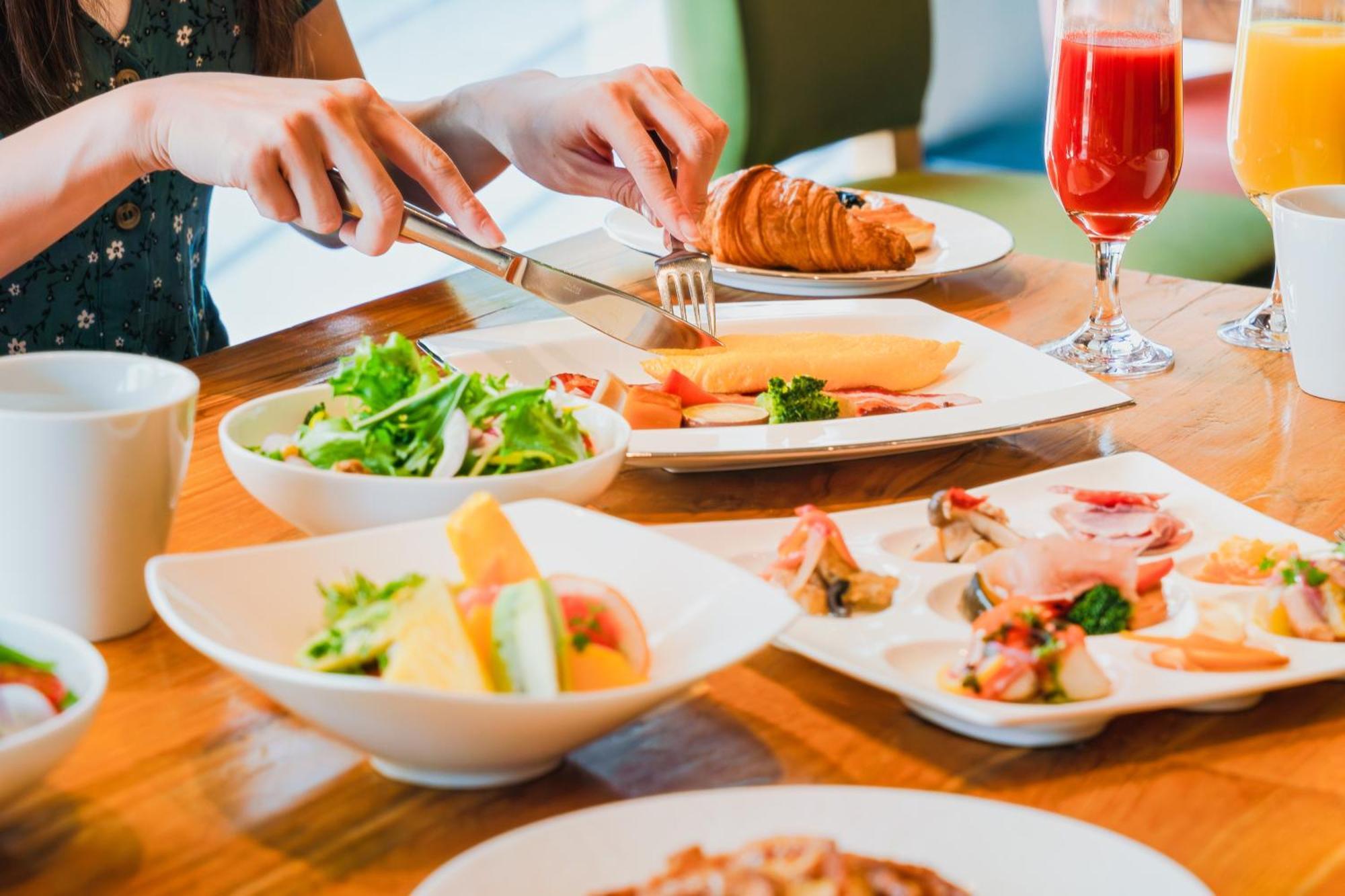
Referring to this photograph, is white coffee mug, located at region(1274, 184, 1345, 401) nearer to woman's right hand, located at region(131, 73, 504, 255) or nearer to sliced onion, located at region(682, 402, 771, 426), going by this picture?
sliced onion, located at region(682, 402, 771, 426)

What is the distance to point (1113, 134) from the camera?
146 centimetres

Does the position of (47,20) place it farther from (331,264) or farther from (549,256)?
(331,264)

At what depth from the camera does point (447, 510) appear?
907 mm

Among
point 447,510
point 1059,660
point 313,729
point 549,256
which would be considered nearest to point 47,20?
point 549,256

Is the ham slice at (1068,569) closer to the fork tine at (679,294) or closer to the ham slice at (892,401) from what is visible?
the ham slice at (892,401)

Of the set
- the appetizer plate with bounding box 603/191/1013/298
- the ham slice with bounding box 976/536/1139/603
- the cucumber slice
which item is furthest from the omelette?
the cucumber slice

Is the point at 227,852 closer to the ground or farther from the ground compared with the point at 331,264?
farther from the ground

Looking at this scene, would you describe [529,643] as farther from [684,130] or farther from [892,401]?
[684,130]

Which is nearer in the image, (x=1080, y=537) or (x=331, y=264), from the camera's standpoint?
(x=1080, y=537)

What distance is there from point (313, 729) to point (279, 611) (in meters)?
0.07

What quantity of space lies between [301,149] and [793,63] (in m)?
1.96

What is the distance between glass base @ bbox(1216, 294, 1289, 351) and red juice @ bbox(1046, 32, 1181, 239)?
→ 0.18 meters

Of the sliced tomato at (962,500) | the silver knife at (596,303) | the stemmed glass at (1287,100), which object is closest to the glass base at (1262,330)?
the stemmed glass at (1287,100)

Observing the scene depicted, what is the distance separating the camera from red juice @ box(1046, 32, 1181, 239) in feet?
4.75
